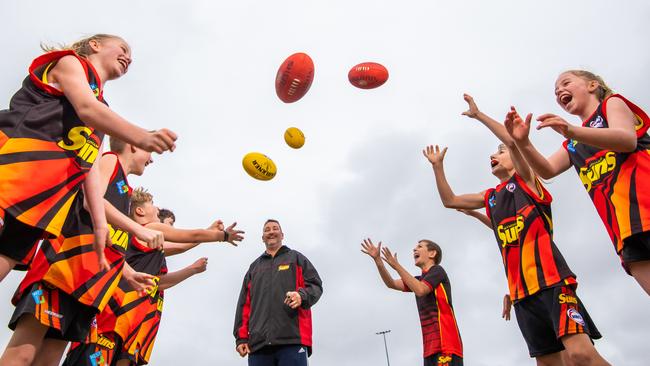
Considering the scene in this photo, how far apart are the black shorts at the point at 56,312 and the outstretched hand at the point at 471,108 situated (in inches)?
155

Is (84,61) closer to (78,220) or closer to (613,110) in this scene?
(78,220)

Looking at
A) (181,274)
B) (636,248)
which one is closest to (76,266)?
(181,274)

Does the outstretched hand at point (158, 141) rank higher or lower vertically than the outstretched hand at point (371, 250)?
lower

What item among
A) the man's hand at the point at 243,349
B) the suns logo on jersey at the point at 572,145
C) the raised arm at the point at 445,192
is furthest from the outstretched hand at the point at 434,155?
the man's hand at the point at 243,349

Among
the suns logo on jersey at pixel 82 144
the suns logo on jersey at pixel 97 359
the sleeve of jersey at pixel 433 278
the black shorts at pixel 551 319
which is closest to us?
the suns logo on jersey at pixel 82 144

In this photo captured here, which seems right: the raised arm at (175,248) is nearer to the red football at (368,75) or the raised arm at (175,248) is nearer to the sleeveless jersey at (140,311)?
the sleeveless jersey at (140,311)

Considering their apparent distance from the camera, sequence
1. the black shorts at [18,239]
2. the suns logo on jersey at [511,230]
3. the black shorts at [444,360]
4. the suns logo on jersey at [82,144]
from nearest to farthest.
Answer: the black shorts at [18,239] → the suns logo on jersey at [82,144] → the suns logo on jersey at [511,230] → the black shorts at [444,360]

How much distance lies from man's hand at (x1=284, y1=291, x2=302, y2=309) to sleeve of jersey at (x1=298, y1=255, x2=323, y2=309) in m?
0.09

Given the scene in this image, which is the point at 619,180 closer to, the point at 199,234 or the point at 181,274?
the point at 199,234

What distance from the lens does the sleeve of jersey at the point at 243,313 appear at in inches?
266

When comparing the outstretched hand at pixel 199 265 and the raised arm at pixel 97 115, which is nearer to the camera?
the raised arm at pixel 97 115

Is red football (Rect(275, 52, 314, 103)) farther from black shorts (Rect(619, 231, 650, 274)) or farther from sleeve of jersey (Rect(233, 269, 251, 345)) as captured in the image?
black shorts (Rect(619, 231, 650, 274))

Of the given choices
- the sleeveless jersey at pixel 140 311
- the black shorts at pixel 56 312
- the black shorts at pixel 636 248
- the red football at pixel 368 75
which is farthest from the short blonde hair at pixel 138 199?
the black shorts at pixel 636 248

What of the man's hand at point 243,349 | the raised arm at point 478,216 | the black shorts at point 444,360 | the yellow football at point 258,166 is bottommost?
the black shorts at point 444,360
